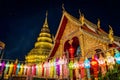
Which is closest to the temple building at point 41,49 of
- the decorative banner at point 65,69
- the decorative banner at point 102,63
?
the decorative banner at point 65,69

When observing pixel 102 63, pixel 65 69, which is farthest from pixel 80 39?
pixel 102 63

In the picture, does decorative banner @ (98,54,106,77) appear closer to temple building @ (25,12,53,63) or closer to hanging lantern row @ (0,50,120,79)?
hanging lantern row @ (0,50,120,79)

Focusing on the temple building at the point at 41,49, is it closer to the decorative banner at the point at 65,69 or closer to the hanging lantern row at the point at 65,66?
the hanging lantern row at the point at 65,66

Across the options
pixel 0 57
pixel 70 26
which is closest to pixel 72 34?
pixel 70 26

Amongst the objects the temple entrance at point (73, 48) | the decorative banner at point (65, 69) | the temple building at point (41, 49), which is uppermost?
the temple building at point (41, 49)

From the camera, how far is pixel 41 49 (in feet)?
108

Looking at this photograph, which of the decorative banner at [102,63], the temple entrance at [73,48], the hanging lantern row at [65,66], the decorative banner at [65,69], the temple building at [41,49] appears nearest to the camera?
the hanging lantern row at [65,66]

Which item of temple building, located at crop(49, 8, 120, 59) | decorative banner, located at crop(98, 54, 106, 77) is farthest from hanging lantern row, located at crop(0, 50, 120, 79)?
temple building, located at crop(49, 8, 120, 59)

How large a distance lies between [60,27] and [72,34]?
2.29 meters

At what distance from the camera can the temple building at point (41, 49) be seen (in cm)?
3106

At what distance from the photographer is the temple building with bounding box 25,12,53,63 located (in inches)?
1223

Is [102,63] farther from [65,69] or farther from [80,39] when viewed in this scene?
[80,39]

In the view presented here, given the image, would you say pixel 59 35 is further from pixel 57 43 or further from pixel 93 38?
pixel 93 38

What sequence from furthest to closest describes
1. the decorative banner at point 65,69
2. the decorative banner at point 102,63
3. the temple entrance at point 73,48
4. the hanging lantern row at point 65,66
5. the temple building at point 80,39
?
1. the temple entrance at point 73,48
2. the temple building at point 80,39
3. the decorative banner at point 65,69
4. the decorative banner at point 102,63
5. the hanging lantern row at point 65,66
